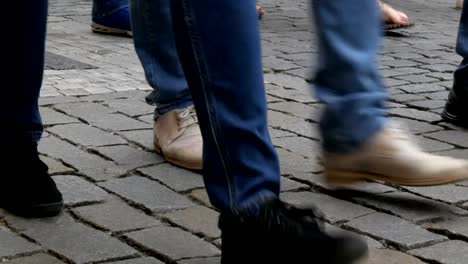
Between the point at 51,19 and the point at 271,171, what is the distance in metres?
4.69

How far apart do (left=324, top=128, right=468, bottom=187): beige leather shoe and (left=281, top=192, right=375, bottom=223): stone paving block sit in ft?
0.69

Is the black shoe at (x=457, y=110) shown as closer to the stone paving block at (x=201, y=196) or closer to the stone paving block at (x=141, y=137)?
the stone paving block at (x=141, y=137)

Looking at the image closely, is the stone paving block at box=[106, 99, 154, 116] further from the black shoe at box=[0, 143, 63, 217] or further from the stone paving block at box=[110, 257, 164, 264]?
the stone paving block at box=[110, 257, 164, 264]

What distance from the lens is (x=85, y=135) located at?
348 cm

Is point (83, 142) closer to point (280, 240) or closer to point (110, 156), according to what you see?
point (110, 156)

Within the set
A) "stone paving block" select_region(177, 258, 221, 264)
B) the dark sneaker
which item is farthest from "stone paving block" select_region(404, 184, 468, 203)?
the dark sneaker

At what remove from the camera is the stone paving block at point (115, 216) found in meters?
2.57

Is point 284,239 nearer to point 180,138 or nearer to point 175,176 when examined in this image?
point 175,176

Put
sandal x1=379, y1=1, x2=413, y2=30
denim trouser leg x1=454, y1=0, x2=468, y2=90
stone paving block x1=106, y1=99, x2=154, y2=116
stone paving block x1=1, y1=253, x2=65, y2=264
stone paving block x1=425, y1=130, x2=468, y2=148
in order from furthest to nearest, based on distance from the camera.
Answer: sandal x1=379, y1=1, x2=413, y2=30 < stone paving block x1=106, y1=99, x2=154, y2=116 < denim trouser leg x1=454, y1=0, x2=468, y2=90 < stone paving block x1=425, y1=130, x2=468, y2=148 < stone paving block x1=1, y1=253, x2=65, y2=264

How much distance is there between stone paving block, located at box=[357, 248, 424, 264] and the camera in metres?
2.36

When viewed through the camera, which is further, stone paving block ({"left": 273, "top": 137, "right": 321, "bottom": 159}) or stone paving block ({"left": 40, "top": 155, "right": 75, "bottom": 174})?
stone paving block ({"left": 273, "top": 137, "right": 321, "bottom": 159})

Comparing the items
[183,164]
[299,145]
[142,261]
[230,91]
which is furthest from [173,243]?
[299,145]

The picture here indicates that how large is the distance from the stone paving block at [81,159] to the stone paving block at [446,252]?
3.21 feet

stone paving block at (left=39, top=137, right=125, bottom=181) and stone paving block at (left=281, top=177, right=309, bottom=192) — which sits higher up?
stone paving block at (left=281, top=177, right=309, bottom=192)
